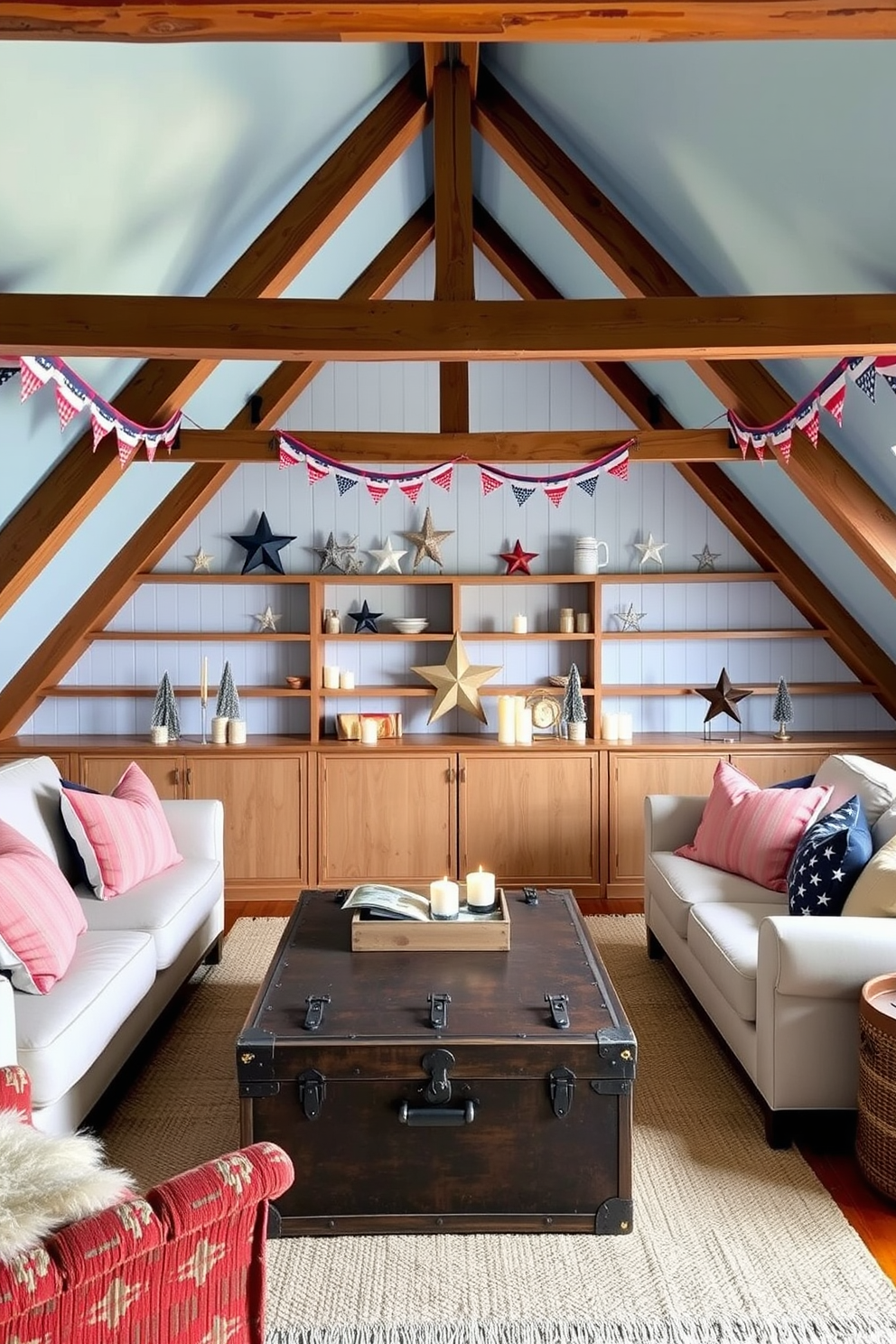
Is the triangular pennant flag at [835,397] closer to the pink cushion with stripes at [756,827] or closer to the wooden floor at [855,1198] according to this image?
the pink cushion with stripes at [756,827]

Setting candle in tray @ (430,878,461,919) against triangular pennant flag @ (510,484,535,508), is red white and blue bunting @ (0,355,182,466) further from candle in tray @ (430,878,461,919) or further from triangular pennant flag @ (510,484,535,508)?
candle in tray @ (430,878,461,919)

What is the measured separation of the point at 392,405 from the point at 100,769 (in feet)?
8.00

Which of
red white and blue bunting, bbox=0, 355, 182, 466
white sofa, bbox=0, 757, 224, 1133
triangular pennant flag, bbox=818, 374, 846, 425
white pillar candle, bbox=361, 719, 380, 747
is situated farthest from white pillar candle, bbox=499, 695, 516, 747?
triangular pennant flag, bbox=818, 374, 846, 425

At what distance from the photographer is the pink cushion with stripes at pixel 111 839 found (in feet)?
11.9

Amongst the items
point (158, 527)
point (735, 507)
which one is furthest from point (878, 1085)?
point (158, 527)

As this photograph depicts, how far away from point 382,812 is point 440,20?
3914mm

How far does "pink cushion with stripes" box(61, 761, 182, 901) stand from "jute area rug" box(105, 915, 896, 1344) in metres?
0.72

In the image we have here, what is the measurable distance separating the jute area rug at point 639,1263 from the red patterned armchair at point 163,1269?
0.62 meters

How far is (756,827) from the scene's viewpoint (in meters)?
3.87

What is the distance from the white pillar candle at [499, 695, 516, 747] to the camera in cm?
538

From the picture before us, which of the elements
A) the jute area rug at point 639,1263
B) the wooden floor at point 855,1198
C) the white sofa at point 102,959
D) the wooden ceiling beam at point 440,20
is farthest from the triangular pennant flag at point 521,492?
the wooden ceiling beam at point 440,20

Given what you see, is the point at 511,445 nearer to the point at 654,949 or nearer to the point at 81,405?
the point at 81,405

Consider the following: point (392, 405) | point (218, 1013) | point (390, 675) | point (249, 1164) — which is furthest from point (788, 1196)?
point (392, 405)

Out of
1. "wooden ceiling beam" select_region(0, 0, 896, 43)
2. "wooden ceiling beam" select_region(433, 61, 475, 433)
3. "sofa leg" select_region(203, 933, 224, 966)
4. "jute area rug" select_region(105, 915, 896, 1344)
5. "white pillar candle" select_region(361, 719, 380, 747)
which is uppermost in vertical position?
"wooden ceiling beam" select_region(433, 61, 475, 433)
